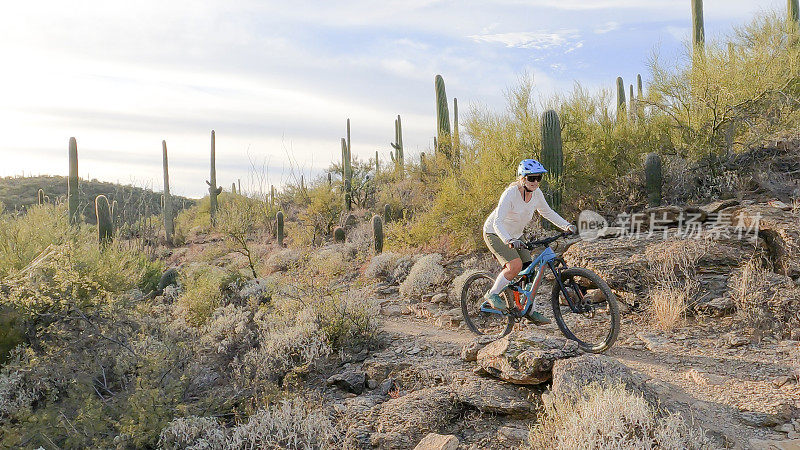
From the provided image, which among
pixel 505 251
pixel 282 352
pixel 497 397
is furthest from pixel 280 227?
pixel 497 397

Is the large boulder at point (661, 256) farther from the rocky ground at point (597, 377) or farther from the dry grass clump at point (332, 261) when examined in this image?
the dry grass clump at point (332, 261)

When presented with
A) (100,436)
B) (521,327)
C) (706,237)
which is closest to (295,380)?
(100,436)

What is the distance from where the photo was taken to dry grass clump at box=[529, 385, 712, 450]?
3.67 metres

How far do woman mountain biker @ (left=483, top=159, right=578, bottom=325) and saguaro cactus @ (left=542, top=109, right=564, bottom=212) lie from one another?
6259 millimetres

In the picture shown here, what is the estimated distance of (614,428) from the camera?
3.71m

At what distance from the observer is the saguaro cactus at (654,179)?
1149 cm

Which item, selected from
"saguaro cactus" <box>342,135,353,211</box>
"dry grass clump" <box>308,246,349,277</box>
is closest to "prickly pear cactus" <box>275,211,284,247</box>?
"saguaro cactus" <box>342,135,353,211</box>

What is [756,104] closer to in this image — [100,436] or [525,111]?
[525,111]

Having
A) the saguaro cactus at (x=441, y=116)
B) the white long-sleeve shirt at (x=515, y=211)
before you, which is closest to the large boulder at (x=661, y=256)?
the white long-sleeve shirt at (x=515, y=211)

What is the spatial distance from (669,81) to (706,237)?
718 centimetres

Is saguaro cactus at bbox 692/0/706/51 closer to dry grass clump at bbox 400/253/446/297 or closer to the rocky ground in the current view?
the rocky ground

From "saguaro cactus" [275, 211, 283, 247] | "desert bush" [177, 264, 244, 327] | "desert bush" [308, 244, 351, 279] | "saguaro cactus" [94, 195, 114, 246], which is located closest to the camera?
"desert bush" [177, 264, 244, 327]

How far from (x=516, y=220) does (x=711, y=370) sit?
2.48 m

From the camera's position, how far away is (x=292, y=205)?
28781mm
